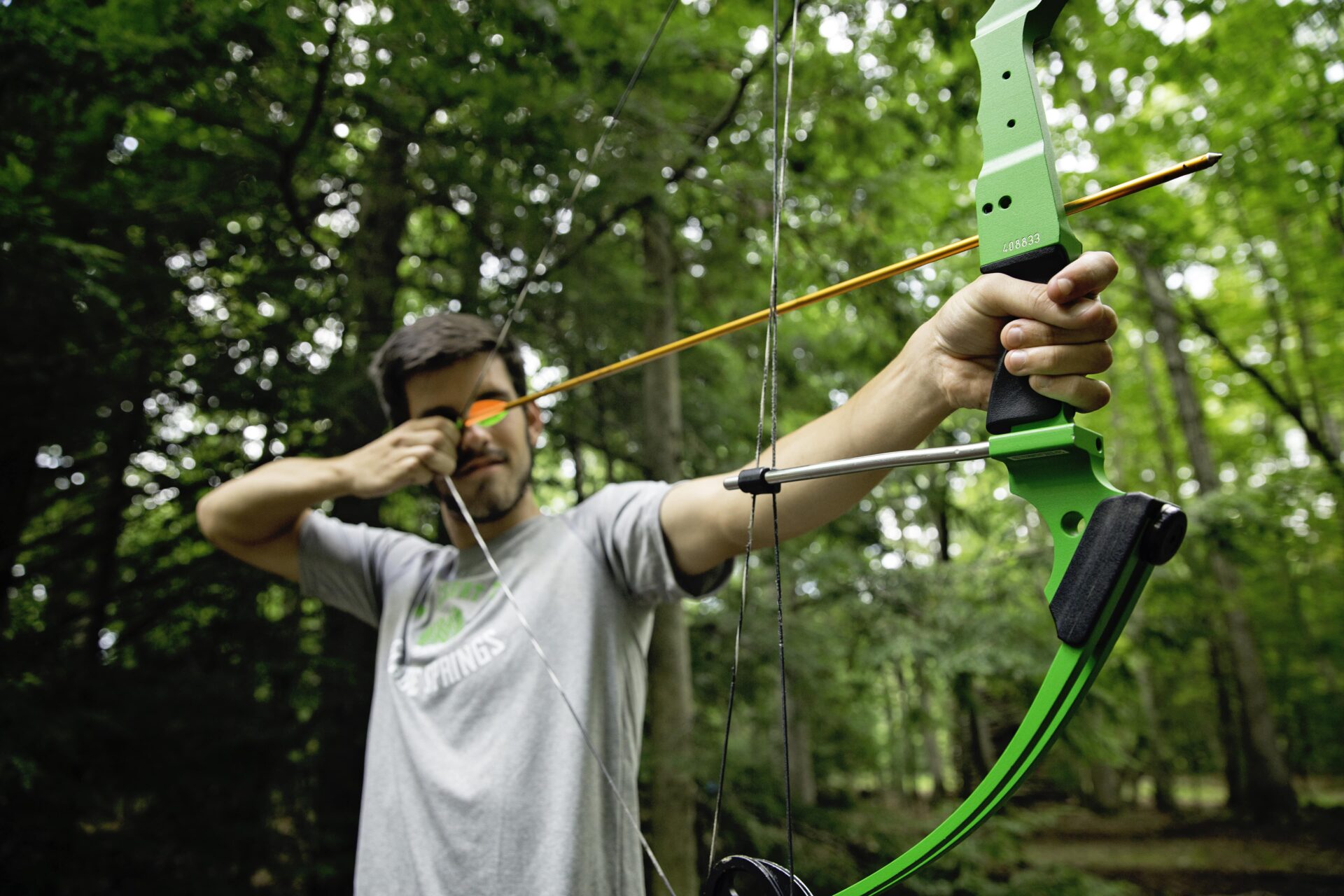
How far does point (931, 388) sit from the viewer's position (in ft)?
2.55

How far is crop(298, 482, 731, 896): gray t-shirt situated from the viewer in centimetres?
107

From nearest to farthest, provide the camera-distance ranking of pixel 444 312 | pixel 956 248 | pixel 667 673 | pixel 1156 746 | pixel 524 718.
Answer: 1. pixel 956 248
2. pixel 524 718
3. pixel 444 312
4. pixel 667 673
5. pixel 1156 746

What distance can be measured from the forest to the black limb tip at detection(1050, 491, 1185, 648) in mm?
1273

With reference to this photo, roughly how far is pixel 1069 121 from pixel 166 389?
19.8ft

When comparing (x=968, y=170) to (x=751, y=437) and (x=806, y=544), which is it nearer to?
(x=751, y=437)

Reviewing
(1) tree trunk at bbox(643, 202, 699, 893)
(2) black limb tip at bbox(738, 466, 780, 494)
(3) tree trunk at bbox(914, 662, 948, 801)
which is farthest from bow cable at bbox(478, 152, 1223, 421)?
(3) tree trunk at bbox(914, 662, 948, 801)

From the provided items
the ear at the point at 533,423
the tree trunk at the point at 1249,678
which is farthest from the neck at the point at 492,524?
the tree trunk at the point at 1249,678

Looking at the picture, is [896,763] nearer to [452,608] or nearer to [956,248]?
[452,608]

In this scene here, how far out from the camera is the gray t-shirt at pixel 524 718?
107 cm

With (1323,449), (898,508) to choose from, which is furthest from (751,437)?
(1323,449)

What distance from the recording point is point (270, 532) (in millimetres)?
1582

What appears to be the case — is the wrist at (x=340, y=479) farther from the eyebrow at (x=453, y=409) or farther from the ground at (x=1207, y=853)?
the ground at (x=1207, y=853)

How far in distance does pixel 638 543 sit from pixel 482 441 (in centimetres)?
39

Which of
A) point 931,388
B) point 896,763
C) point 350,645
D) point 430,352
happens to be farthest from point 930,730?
point 896,763
